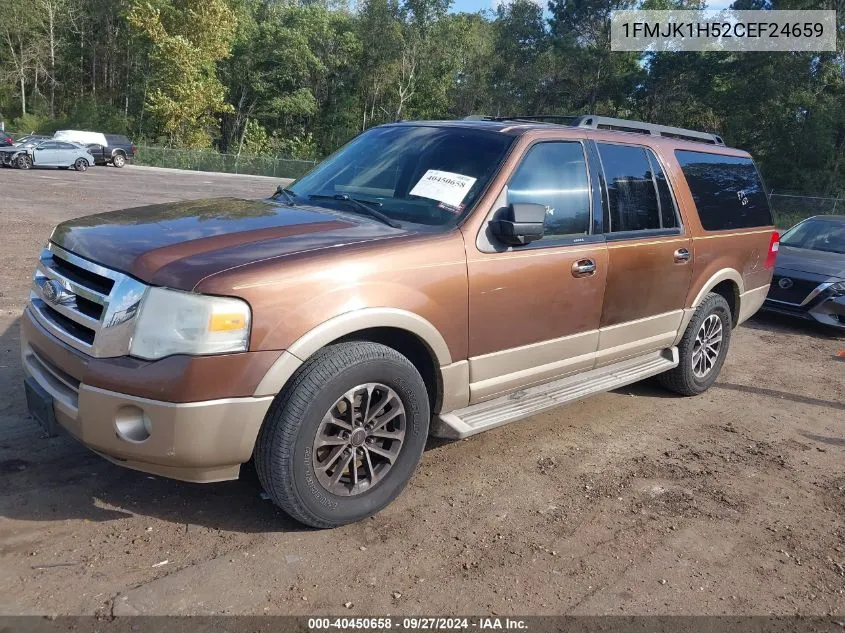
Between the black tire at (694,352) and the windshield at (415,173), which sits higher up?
the windshield at (415,173)

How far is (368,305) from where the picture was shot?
10.4 feet

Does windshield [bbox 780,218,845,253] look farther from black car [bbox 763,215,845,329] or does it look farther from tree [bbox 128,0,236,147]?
tree [bbox 128,0,236,147]

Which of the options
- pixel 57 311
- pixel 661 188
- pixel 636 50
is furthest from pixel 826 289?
pixel 636 50

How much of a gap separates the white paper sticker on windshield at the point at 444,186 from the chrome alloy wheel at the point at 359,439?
1181mm

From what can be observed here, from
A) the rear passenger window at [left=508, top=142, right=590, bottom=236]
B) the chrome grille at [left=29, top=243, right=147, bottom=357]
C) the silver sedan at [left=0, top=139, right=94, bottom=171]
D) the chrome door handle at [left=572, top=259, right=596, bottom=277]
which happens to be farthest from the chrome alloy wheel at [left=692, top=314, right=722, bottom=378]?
the silver sedan at [left=0, top=139, right=94, bottom=171]

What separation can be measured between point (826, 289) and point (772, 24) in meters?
30.9

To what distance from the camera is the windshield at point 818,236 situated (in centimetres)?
965

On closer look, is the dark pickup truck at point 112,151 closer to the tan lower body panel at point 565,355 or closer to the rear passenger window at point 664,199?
the rear passenger window at point 664,199

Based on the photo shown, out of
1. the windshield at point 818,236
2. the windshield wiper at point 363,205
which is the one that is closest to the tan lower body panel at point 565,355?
the windshield wiper at point 363,205

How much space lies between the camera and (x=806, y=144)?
3472cm

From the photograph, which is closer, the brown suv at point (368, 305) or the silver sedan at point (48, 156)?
the brown suv at point (368, 305)

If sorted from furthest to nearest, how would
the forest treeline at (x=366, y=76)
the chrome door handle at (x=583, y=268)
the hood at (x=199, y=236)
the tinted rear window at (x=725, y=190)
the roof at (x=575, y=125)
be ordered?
the forest treeline at (x=366, y=76) → the tinted rear window at (x=725, y=190) → the roof at (x=575, y=125) → the chrome door handle at (x=583, y=268) → the hood at (x=199, y=236)

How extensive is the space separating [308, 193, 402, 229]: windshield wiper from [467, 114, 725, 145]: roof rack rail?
1.28 metres

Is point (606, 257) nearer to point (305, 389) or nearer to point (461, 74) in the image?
point (305, 389)
